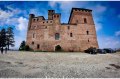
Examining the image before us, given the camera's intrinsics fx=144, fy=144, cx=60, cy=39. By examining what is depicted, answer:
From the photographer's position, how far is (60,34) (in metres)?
38.3

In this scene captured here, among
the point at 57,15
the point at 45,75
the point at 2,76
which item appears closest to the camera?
the point at 2,76

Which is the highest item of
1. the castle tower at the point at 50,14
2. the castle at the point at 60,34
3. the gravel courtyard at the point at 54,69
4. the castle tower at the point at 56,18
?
the castle tower at the point at 50,14

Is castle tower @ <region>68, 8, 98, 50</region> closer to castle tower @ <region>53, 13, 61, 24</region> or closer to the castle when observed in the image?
the castle

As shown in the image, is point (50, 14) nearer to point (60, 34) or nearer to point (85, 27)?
point (60, 34)

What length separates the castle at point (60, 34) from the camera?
1486 inches

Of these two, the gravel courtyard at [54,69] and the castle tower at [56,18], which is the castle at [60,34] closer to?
the castle tower at [56,18]

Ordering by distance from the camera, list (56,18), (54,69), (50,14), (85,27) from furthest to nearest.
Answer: (50,14) < (85,27) < (56,18) < (54,69)

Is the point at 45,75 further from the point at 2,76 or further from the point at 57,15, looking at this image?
the point at 57,15

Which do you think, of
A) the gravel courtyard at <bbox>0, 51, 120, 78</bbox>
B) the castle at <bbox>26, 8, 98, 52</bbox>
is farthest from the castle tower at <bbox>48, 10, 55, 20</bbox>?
the gravel courtyard at <bbox>0, 51, 120, 78</bbox>

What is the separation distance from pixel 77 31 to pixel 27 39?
13869 millimetres

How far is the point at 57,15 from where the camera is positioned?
129ft

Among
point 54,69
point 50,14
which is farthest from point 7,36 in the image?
point 54,69

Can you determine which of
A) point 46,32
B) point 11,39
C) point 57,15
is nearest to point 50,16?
point 57,15

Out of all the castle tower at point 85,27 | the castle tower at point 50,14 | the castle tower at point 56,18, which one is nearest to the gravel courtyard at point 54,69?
the castle tower at point 85,27
